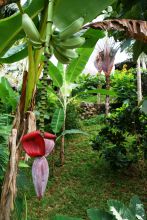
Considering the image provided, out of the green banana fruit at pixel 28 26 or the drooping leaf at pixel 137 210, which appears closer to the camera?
the green banana fruit at pixel 28 26

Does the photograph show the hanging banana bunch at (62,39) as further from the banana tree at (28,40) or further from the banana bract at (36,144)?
the banana bract at (36,144)

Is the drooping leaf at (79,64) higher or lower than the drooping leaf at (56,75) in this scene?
higher

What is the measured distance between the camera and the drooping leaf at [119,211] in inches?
62.5

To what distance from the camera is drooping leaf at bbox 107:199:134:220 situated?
5.21 ft

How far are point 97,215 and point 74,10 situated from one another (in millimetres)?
950

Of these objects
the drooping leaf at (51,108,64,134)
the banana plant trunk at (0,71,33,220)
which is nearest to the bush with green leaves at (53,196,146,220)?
the banana plant trunk at (0,71,33,220)

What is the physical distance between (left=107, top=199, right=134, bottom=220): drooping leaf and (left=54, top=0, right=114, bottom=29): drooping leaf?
2.94ft

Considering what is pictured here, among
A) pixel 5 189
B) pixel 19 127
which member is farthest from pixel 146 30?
pixel 5 189

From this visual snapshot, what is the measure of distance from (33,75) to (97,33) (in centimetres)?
51

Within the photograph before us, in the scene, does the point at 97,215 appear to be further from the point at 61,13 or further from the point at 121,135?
the point at 121,135

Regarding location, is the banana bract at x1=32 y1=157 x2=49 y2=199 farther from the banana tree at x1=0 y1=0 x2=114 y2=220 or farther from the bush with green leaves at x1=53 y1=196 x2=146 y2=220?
the bush with green leaves at x1=53 y1=196 x2=146 y2=220

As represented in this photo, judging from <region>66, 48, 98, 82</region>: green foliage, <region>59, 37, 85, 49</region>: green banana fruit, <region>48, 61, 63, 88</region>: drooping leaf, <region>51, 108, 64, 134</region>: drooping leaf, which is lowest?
<region>51, 108, 64, 134</region>: drooping leaf

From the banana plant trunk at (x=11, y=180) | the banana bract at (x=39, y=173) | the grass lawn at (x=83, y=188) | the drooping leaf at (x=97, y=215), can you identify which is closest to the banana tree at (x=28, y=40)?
the banana plant trunk at (x=11, y=180)

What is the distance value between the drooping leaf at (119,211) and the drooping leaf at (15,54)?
Answer: 80 centimetres
